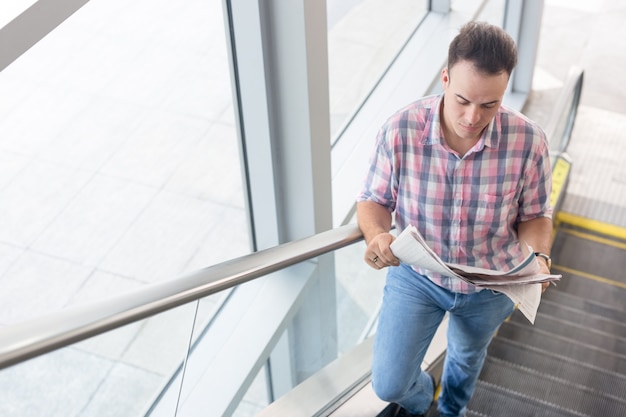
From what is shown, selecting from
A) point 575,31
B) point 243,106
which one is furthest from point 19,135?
point 575,31

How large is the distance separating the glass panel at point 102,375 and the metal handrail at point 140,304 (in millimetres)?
121

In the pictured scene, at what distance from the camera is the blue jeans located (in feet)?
10.0

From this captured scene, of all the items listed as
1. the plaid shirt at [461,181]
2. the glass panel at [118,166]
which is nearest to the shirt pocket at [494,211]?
the plaid shirt at [461,181]

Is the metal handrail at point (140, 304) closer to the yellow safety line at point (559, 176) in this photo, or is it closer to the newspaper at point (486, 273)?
the newspaper at point (486, 273)

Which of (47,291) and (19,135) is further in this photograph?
(47,291)

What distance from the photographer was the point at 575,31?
30.3 feet

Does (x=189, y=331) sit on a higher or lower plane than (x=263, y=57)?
lower

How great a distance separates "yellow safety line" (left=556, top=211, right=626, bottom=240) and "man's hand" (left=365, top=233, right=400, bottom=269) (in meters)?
4.38

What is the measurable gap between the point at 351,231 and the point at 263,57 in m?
1.18

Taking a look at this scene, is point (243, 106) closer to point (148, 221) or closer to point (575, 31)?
point (148, 221)

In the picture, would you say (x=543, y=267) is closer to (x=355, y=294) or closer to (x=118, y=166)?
(x=355, y=294)

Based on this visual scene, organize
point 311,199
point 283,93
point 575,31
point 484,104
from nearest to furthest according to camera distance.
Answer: point 484,104, point 283,93, point 311,199, point 575,31

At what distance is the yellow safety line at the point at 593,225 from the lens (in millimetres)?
6646

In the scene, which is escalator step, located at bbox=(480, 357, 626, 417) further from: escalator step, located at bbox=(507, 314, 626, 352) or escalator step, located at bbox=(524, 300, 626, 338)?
escalator step, located at bbox=(524, 300, 626, 338)
